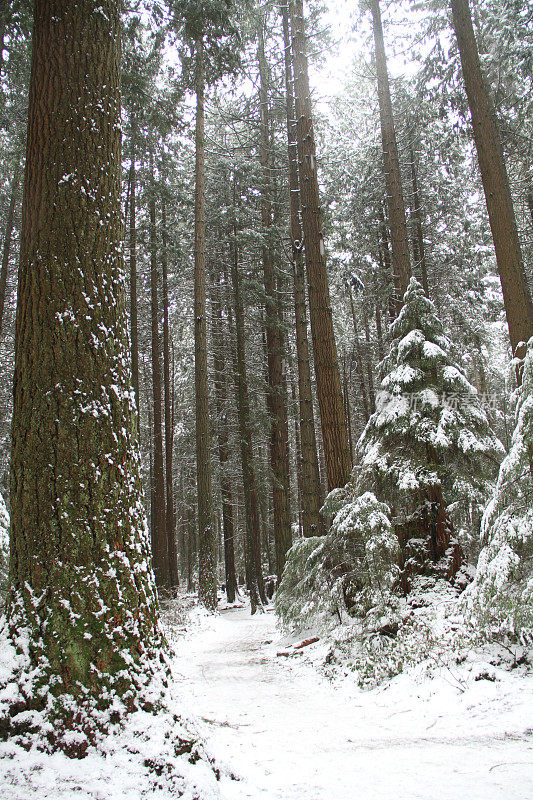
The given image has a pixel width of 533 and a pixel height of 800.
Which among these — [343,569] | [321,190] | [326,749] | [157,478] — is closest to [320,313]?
[343,569]

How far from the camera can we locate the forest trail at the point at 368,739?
8.27ft

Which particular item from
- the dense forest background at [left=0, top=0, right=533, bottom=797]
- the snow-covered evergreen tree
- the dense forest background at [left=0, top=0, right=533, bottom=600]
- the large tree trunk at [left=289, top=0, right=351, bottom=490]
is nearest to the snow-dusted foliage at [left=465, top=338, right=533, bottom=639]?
the dense forest background at [left=0, top=0, right=533, bottom=797]

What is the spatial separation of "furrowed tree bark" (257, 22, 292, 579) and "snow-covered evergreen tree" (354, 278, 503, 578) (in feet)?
26.1

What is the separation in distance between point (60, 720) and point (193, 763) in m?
0.74

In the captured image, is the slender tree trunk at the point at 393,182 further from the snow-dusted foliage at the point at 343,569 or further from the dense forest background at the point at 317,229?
the snow-dusted foliage at the point at 343,569

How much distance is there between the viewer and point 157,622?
3049 millimetres

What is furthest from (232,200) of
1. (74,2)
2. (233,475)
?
(74,2)

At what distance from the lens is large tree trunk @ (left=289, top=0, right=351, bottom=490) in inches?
311

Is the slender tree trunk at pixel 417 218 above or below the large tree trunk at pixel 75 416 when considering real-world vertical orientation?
above

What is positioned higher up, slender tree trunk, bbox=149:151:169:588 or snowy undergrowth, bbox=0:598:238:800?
slender tree trunk, bbox=149:151:169:588

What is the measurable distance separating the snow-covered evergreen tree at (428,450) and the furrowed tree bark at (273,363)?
26.1ft

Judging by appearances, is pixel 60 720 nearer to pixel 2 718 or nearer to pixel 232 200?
pixel 2 718

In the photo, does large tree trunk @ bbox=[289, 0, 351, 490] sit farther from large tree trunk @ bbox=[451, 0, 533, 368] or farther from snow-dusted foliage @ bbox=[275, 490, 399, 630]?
large tree trunk @ bbox=[451, 0, 533, 368]

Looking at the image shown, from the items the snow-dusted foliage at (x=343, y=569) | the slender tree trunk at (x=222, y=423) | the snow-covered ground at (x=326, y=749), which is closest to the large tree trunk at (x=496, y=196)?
the snow-dusted foliage at (x=343, y=569)
